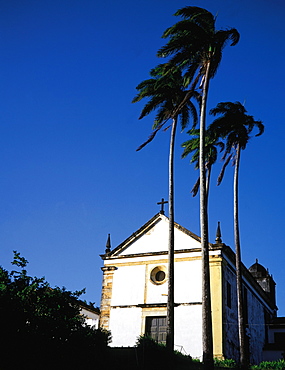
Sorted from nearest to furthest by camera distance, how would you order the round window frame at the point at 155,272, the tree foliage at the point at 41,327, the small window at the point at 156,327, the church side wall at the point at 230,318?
the tree foliage at the point at 41,327
the church side wall at the point at 230,318
the small window at the point at 156,327
the round window frame at the point at 155,272

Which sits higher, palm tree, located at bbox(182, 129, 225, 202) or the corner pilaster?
palm tree, located at bbox(182, 129, 225, 202)

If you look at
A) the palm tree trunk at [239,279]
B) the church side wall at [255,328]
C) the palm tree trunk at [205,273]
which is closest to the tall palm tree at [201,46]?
the palm tree trunk at [205,273]

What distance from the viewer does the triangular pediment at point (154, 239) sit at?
95.8 feet

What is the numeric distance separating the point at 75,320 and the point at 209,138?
54.4 feet

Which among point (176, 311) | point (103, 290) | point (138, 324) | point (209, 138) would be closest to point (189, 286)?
point (176, 311)

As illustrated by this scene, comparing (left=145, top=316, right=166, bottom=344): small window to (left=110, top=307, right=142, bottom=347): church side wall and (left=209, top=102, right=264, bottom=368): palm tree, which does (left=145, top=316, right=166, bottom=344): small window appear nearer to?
(left=110, top=307, right=142, bottom=347): church side wall

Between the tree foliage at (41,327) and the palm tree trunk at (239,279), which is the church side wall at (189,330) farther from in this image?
the tree foliage at (41,327)

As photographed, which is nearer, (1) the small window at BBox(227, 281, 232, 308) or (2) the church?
(2) the church

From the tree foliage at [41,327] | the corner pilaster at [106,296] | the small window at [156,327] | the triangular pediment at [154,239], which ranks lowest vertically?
the tree foliage at [41,327]

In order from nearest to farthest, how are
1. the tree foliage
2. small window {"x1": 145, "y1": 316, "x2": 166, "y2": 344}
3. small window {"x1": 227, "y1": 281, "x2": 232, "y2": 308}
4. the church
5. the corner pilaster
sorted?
the tree foliage < the church < small window {"x1": 145, "y1": 316, "x2": 166, "y2": 344} < small window {"x1": 227, "y1": 281, "x2": 232, "y2": 308} < the corner pilaster

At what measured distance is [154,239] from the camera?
3045 cm

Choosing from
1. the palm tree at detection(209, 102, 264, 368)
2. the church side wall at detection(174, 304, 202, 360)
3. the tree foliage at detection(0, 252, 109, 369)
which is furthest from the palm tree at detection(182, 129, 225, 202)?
the tree foliage at detection(0, 252, 109, 369)

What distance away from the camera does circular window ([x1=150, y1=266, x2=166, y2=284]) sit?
1150 inches

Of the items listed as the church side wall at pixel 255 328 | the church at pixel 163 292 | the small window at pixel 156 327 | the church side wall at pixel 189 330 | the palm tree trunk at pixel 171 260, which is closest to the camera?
the palm tree trunk at pixel 171 260
